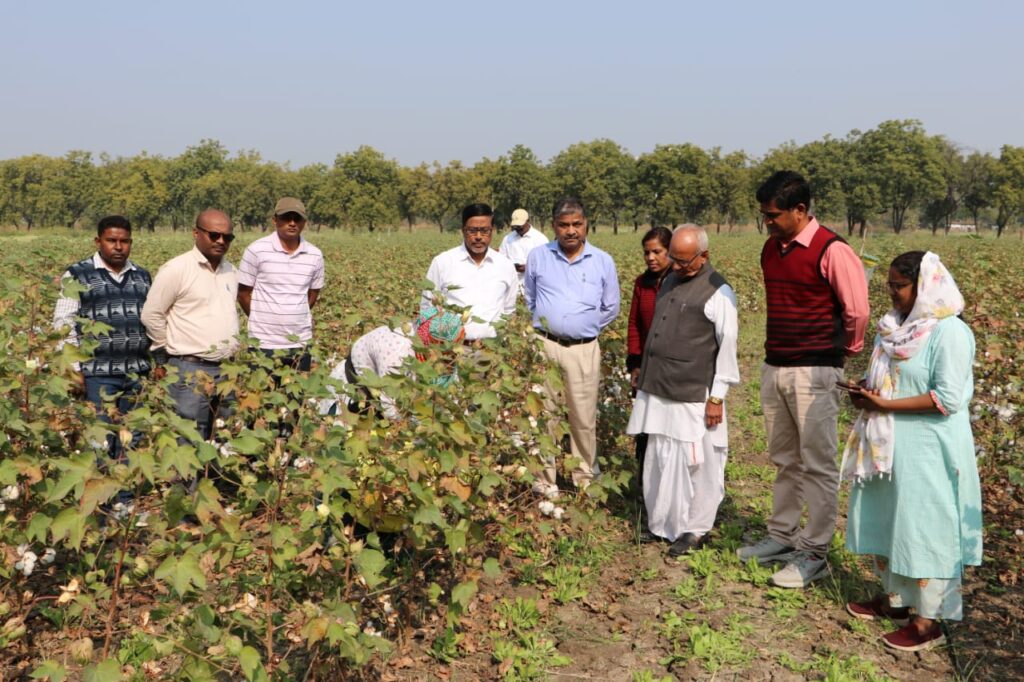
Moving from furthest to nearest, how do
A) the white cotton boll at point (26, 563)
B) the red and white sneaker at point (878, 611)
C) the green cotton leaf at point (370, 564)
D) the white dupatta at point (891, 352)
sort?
the red and white sneaker at point (878, 611)
the white dupatta at point (891, 352)
the white cotton boll at point (26, 563)
the green cotton leaf at point (370, 564)

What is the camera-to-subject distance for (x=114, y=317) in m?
4.60

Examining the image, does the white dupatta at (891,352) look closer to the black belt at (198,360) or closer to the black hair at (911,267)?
the black hair at (911,267)

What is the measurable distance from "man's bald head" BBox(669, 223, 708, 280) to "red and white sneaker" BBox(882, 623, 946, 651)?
6.56 feet

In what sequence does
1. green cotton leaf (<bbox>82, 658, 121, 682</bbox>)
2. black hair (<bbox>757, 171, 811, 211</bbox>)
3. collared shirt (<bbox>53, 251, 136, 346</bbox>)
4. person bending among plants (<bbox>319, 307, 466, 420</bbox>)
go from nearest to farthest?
1. green cotton leaf (<bbox>82, 658, 121, 682</bbox>)
2. person bending among plants (<bbox>319, 307, 466, 420</bbox>)
3. black hair (<bbox>757, 171, 811, 211</bbox>)
4. collared shirt (<bbox>53, 251, 136, 346</bbox>)

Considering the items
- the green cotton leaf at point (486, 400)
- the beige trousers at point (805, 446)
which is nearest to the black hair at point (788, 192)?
the beige trousers at point (805, 446)

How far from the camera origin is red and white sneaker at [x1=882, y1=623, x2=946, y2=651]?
3508 millimetres

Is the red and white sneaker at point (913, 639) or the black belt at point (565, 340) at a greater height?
the black belt at point (565, 340)

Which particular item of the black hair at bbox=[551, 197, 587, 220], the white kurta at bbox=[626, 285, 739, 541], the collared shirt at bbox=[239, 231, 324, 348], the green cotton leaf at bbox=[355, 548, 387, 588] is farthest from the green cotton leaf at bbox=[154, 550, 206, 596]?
the black hair at bbox=[551, 197, 587, 220]

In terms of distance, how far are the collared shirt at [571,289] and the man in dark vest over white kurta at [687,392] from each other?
1.76 feet

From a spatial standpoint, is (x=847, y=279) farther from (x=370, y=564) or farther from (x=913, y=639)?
(x=370, y=564)

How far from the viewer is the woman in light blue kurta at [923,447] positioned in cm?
332

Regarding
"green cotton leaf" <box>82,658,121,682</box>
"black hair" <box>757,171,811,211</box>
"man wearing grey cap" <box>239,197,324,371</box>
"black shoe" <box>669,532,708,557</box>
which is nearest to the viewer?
"green cotton leaf" <box>82,658,121,682</box>

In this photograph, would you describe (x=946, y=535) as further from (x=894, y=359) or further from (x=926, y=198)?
(x=926, y=198)

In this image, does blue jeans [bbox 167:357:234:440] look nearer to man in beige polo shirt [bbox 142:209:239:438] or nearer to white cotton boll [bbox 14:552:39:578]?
man in beige polo shirt [bbox 142:209:239:438]
